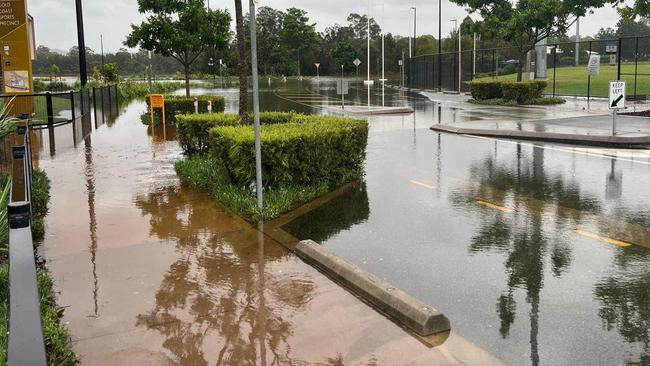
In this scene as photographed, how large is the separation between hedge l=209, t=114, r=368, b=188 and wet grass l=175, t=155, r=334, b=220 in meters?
0.17

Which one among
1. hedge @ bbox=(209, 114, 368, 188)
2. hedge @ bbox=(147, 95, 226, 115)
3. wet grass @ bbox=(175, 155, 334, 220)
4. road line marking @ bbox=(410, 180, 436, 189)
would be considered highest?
hedge @ bbox=(147, 95, 226, 115)

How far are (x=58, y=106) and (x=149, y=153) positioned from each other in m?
17.5

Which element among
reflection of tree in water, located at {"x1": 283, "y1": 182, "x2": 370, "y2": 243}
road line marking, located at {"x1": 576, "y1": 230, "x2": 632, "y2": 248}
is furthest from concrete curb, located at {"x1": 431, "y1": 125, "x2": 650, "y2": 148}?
road line marking, located at {"x1": 576, "y1": 230, "x2": 632, "y2": 248}

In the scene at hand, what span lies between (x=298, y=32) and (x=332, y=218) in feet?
321

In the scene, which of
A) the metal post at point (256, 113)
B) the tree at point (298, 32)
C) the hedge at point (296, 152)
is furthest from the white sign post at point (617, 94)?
the tree at point (298, 32)

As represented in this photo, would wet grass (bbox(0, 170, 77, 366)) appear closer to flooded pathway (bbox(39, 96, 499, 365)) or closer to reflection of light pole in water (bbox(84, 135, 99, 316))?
flooded pathway (bbox(39, 96, 499, 365))

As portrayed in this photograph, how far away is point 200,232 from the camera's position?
7.94 meters

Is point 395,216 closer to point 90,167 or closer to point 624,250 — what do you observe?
point 624,250

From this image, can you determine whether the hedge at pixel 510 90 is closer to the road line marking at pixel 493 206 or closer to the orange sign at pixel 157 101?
the orange sign at pixel 157 101

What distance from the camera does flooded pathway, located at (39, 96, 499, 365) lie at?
4.63 metres

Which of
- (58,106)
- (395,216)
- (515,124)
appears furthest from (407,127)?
(58,106)

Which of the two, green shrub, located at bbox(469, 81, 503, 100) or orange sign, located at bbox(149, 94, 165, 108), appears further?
green shrub, located at bbox(469, 81, 503, 100)

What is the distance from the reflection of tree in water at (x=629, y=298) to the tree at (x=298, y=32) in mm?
99708

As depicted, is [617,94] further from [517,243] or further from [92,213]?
[92,213]
